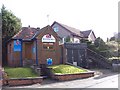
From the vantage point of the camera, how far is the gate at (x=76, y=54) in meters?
30.4

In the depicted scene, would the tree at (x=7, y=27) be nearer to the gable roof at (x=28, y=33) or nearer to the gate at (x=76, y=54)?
the gable roof at (x=28, y=33)

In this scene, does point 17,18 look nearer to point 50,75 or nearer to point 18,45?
point 18,45

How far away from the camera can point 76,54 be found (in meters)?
31.1

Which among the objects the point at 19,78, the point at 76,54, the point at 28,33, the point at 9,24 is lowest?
the point at 19,78

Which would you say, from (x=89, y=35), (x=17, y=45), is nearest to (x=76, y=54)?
(x=17, y=45)

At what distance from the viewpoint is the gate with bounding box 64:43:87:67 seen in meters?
30.4

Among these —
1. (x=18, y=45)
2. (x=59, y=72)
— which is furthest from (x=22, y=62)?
(x=59, y=72)

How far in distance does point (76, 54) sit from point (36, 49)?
6601 mm

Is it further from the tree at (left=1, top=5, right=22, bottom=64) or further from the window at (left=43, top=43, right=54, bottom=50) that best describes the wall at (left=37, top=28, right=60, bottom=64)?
the tree at (left=1, top=5, right=22, bottom=64)

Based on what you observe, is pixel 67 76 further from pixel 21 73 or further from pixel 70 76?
pixel 21 73

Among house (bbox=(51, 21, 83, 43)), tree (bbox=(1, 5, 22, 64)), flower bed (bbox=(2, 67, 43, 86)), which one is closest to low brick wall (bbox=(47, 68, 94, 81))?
flower bed (bbox=(2, 67, 43, 86))

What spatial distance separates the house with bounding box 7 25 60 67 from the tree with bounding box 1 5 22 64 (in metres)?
3.10

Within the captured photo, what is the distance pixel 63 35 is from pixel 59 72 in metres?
26.3

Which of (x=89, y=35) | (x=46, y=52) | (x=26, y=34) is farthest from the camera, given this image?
(x=89, y=35)
